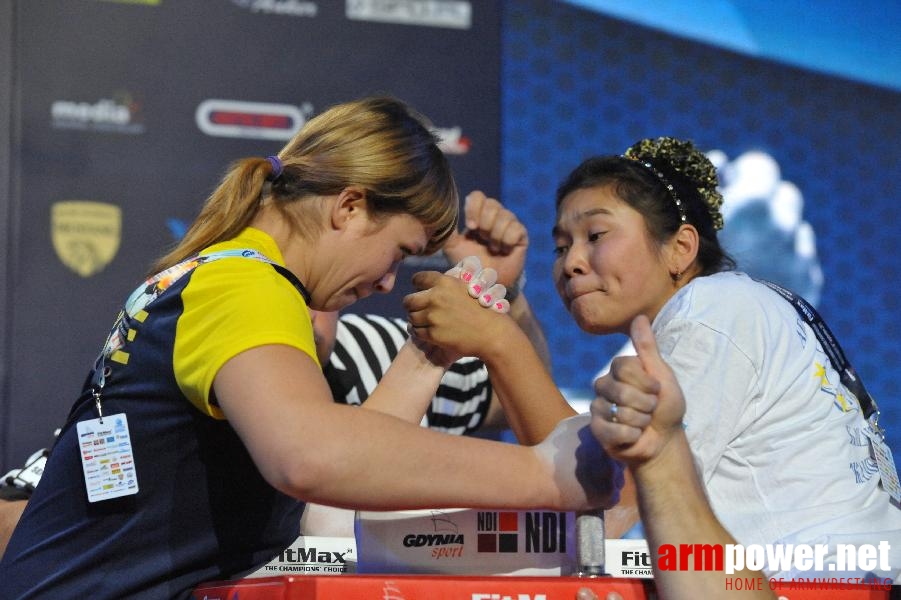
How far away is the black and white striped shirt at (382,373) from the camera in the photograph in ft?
8.03

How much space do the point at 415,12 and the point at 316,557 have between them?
6.12 feet

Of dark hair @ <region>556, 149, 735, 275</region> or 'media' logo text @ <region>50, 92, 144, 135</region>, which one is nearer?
dark hair @ <region>556, 149, 735, 275</region>

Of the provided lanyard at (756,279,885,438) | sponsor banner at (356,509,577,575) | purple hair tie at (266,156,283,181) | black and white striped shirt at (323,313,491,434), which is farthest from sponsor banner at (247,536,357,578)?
black and white striped shirt at (323,313,491,434)

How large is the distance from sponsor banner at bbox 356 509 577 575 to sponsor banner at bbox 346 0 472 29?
1.99m

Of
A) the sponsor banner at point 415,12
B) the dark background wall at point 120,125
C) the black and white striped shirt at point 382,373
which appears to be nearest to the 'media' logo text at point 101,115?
the dark background wall at point 120,125

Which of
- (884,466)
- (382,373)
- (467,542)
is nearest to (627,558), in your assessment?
(467,542)

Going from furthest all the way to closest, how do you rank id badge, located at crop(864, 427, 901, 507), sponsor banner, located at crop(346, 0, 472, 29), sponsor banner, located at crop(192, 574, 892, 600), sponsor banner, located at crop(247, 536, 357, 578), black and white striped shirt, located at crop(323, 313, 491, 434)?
1. sponsor banner, located at crop(346, 0, 472, 29)
2. black and white striped shirt, located at crop(323, 313, 491, 434)
3. id badge, located at crop(864, 427, 901, 507)
4. sponsor banner, located at crop(247, 536, 357, 578)
5. sponsor banner, located at crop(192, 574, 892, 600)

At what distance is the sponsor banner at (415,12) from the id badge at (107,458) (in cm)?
189

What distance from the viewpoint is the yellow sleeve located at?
108 cm

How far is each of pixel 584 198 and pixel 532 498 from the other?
3.26 ft

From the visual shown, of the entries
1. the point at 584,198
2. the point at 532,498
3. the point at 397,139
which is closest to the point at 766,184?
the point at 584,198

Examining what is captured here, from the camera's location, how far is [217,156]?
9.02 feet

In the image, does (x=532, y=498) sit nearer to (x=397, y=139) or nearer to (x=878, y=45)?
(x=397, y=139)

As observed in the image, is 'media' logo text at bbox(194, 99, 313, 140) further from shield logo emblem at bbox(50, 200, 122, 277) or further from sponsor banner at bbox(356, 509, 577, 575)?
sponsor banner at bbox(356, 509, 577, 575)
